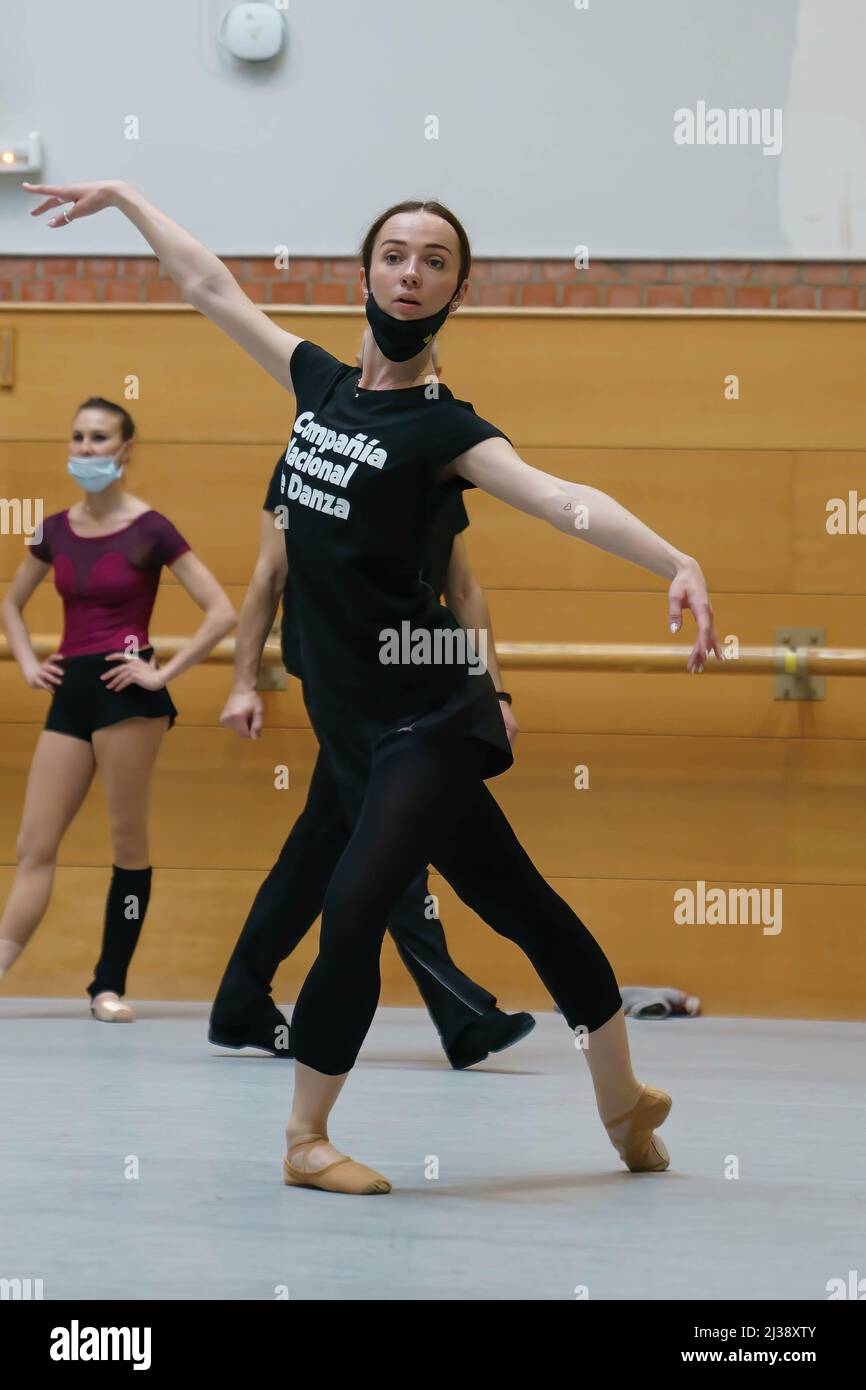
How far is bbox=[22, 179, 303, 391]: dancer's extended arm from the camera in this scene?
8.49ft

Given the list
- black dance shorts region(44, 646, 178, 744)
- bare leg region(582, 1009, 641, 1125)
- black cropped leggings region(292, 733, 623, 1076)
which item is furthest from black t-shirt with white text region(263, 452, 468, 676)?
black dance shorts region(44, 646, 178, 744)

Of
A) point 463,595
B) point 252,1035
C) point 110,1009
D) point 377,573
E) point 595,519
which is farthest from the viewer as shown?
point 110,1009

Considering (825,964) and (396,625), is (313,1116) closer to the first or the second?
(396,625)

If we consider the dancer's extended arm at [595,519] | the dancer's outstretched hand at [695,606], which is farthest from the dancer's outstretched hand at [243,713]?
the dancer's outstretched hand at [695,606]

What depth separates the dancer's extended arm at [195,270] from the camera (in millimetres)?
2588

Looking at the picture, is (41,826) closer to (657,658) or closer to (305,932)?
(305,932)

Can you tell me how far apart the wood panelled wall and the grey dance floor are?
914 millimetres

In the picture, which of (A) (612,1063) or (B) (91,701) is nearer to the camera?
(A) (612,1063)

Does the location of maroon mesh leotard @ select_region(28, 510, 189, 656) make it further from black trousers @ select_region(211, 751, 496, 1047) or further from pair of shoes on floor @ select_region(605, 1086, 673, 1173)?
pair of shoes on floor @ select_region(605, 1086, 673, 1173)

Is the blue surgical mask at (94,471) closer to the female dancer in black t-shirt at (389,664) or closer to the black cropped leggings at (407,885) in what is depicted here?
the female dancer in black t-shirt at (389,664)

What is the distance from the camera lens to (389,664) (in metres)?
2.45

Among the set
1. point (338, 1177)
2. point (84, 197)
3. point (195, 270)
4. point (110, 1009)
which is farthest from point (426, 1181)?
point (110, 1009)

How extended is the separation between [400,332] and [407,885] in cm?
79

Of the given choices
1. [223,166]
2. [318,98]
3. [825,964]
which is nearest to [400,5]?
[318,98]
